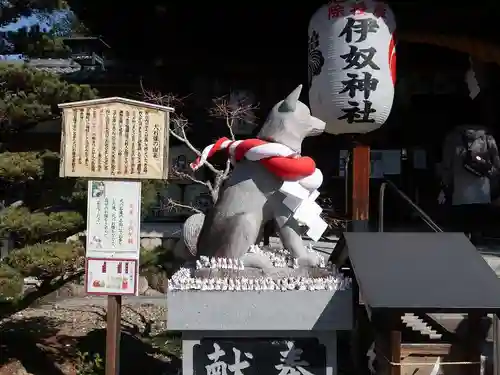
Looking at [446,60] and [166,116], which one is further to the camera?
[446,60]

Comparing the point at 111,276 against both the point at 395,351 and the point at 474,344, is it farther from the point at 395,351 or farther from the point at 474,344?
the point at 474,344

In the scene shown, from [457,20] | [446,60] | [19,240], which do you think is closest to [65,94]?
[19,240]

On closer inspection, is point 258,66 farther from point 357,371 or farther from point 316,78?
point 357,371

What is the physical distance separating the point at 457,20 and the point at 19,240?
568 cm

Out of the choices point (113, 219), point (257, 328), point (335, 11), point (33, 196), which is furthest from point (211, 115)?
point (257, 328)

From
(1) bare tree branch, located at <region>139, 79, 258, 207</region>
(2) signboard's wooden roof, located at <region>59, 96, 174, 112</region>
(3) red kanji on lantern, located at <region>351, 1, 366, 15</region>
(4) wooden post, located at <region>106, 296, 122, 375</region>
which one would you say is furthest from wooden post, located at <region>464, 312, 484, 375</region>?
(1) bare tree branch, located at <region>139, 79, 258, 207</region>

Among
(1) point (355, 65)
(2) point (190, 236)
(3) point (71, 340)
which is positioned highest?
(1) point (355, 65)

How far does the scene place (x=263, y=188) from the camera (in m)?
3.00

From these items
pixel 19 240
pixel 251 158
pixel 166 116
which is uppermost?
pixel 166 116

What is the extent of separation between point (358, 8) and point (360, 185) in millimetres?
1822

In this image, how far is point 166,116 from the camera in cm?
310

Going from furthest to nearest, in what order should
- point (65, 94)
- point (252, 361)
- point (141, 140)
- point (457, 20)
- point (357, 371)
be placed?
point (457, 20)
point (65, 94)
point (357, 371)
point (141, 140)
point (252, 361)

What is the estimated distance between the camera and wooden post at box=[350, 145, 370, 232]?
5.61 m

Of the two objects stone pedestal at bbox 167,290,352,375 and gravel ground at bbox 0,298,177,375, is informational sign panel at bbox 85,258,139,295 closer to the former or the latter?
stone pedestal at bbox 167,290,352,375
